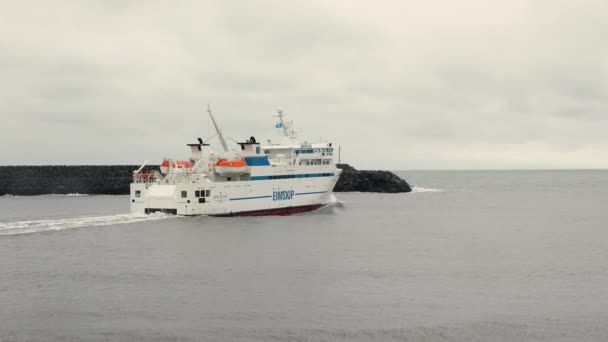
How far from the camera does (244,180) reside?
51.2 m

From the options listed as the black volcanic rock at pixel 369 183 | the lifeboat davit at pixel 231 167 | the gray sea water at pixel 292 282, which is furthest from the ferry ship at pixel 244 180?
the black volcanic rock at pixel 369 183

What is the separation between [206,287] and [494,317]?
11015 millimetres

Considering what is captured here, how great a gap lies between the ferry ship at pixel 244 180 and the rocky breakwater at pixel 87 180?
144 ft

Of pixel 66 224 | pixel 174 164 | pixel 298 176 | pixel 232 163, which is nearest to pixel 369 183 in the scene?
pixel 298 176

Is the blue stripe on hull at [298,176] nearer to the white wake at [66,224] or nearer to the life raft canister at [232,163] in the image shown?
the life raft canister at [232,163]

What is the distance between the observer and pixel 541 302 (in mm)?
22656

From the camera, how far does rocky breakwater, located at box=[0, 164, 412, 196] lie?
99188 millimetres

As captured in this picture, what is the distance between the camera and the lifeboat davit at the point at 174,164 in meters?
49.5

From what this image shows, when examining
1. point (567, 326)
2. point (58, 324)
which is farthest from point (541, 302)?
point (58, 324)

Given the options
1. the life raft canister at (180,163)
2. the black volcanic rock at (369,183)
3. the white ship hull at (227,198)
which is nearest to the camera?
the white ship hull at (227,198)

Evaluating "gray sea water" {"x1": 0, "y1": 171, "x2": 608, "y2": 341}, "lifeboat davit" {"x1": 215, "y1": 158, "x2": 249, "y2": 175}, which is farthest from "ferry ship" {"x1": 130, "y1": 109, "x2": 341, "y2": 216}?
"gray sea water" {"x1": 0, "y1": 171, "x2": 608, "y2": 341}

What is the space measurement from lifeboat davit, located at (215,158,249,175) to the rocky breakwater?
177 ft

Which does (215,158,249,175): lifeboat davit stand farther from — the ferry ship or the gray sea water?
the gray sea water

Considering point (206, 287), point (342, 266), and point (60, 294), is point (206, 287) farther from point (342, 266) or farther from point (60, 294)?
point (342, 266)
